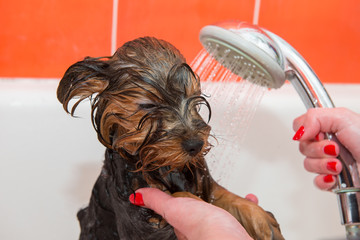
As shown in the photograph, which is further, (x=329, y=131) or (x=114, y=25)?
(x=114, y=25)

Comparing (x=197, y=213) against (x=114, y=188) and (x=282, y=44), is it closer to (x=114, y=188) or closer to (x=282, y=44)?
(x=114, y=188)

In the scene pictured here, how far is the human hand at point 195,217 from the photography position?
34.5 inches

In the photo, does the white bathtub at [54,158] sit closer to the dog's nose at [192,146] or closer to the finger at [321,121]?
the finger at [321,121]

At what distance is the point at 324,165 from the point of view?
1351 mm

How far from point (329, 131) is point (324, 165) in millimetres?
106

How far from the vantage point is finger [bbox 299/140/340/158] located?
1316 millimetres

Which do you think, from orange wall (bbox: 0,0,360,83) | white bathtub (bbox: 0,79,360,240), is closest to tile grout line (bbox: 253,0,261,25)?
orange wall (bbox: 0,0,360,83)

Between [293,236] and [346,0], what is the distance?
4.10 ft

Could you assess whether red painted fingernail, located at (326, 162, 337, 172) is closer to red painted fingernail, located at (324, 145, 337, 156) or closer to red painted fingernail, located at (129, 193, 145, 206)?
red painted fingernail, located at (324, 145, 337, 156)

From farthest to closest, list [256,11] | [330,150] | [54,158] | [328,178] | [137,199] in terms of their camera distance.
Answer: [256,11] < [54,158] < [328,178] < [330,150] < [137,199]

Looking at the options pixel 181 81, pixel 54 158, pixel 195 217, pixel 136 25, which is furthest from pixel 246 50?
pixel 136 25

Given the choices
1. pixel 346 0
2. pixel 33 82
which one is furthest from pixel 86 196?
pixel 346 0

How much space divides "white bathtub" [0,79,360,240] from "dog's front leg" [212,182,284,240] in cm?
68

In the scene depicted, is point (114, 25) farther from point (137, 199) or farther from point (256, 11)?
point (137, 199)
